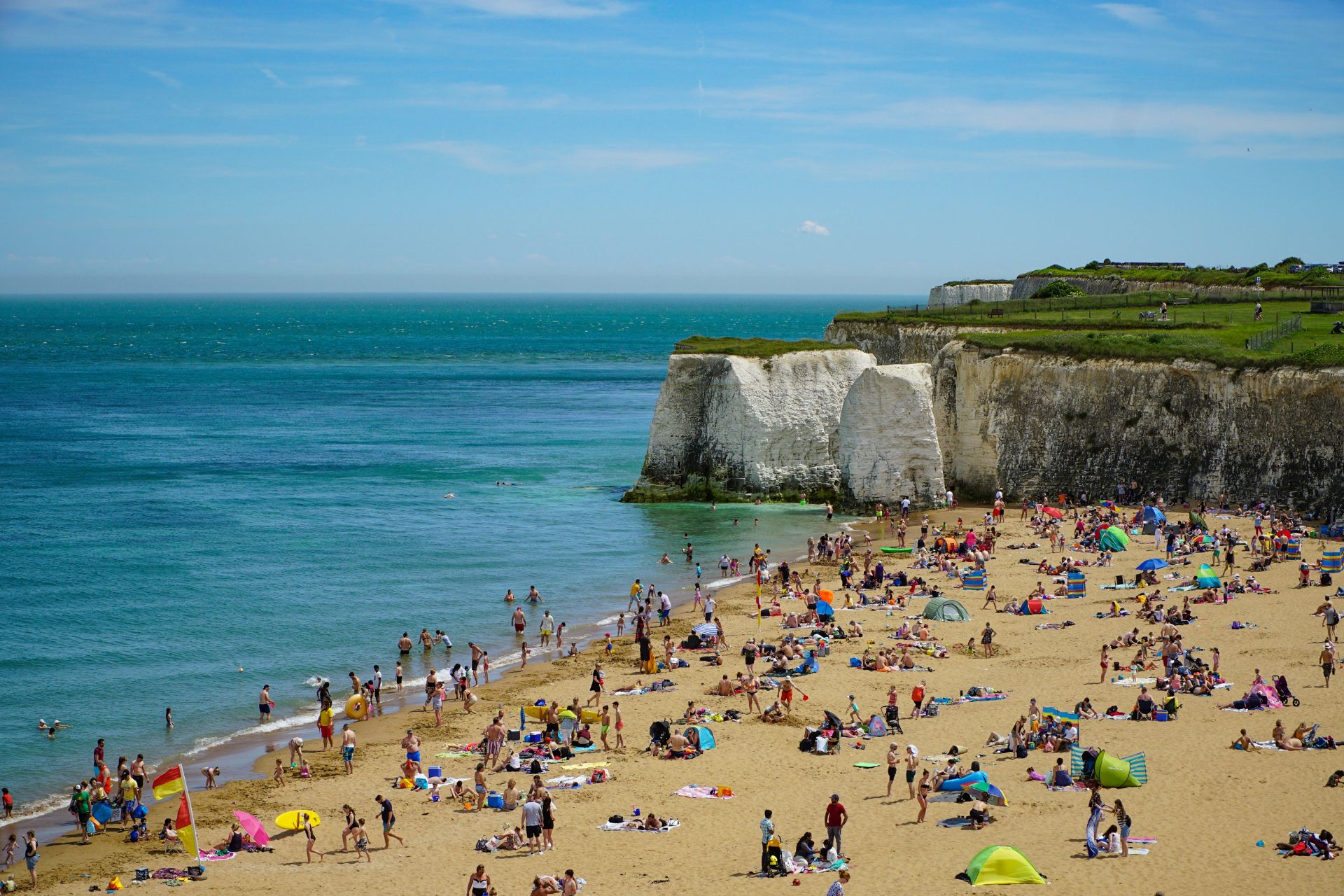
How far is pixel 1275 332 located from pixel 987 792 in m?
38.0

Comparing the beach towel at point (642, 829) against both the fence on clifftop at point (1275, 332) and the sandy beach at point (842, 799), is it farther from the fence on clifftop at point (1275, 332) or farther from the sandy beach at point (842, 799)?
the fence on clifftop at point (1275, 332)

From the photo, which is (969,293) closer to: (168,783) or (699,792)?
(699,792)

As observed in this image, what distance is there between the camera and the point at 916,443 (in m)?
51.0

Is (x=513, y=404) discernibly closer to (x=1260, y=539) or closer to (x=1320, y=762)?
(x=1260, y=539)

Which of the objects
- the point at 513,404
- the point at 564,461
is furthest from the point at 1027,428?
the point at 513,404

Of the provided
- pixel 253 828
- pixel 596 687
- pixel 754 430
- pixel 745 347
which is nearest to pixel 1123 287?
pixel 745 347

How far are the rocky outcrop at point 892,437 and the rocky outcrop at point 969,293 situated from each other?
37.9 metres

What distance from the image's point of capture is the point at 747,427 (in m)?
53.3

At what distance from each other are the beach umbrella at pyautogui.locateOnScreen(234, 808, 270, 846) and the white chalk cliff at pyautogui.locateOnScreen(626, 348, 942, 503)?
112 ft

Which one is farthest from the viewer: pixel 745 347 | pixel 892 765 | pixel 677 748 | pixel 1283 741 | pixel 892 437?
pixel 745 347

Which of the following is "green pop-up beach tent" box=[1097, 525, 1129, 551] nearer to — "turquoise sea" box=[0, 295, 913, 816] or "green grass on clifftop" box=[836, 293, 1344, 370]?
"green grass on clifftop" box=[836, 293, 1344, 370]

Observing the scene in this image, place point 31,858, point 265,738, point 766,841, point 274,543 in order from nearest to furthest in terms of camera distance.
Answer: point 766,841 → point 31,858 → point 265,738 → point 274,543

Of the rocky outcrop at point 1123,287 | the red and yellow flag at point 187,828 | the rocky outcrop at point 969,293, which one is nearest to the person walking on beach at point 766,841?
the red and yellow flag at point 187,828

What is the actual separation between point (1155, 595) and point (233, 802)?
24006 millimetres
